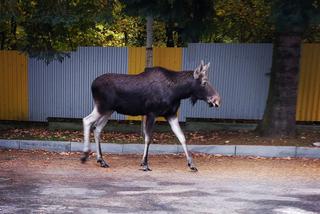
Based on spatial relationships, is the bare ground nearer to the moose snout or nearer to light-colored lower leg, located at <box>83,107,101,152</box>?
light-colored lower leg, located at <box>83,107,101,152</box>

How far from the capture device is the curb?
1098 cm

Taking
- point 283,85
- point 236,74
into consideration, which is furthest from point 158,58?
point 283,85

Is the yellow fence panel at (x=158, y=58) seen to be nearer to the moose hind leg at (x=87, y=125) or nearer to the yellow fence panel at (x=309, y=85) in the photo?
the yellow fence panel at (x=309, y=85)

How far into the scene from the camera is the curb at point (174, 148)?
11.0 m

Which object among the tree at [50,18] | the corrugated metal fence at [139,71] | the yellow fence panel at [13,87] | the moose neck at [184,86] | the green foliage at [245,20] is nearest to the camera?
the moose neck at [184,86]

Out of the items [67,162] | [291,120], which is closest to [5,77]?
[67,162]

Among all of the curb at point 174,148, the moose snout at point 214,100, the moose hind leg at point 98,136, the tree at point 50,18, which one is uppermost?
the tree at point 50,18

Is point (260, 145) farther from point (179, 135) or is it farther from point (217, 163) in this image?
point (179, 135)

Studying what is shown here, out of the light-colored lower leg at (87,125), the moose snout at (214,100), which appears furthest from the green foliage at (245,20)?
the light-colored lower leg at (87,125)

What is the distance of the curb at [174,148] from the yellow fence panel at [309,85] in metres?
2.73

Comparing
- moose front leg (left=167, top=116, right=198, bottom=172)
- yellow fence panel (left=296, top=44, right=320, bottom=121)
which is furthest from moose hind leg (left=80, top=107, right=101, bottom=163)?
yellow fence panel (left=296, top=44, right=320, bottom=121)

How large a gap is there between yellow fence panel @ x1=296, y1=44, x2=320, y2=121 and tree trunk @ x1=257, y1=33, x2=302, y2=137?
175 cm

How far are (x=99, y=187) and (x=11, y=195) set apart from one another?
1.39m

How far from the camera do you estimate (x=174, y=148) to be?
36.7 ft
